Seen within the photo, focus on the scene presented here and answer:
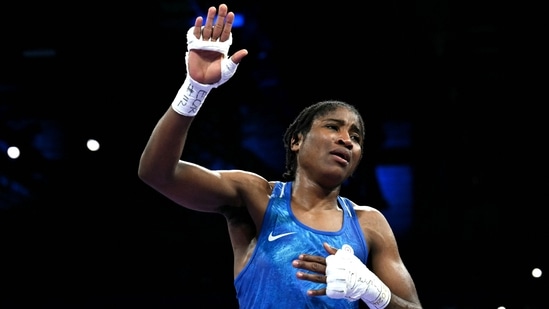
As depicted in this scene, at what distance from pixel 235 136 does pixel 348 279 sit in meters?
4.21

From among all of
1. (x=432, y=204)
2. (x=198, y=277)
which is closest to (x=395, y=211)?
(x=432, y=204)

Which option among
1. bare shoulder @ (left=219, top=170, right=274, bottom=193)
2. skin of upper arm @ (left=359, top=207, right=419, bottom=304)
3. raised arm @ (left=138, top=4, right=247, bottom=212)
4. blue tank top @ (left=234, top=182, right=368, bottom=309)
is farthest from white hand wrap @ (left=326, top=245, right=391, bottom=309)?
raised arm @ (left=138, top=4, right=247, bottom=212)

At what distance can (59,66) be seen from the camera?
19.3ft

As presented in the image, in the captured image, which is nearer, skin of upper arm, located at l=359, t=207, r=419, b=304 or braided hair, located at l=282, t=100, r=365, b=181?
skin of upper arm, located at l=359, t=207, r=419, b=304

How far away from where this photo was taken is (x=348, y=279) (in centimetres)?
232

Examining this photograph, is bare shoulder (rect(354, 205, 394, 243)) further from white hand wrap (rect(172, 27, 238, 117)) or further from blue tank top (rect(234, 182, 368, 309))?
white hand wrap (rect(172, 27, 238, 117))

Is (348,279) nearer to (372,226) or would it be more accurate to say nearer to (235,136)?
(372,226)

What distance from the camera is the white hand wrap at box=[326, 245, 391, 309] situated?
2316 millimetres

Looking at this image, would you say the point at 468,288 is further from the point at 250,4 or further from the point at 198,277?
A: the point at 250,4

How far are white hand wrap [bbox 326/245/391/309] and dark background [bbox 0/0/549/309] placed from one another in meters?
3.07

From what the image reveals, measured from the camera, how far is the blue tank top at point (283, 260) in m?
2.49

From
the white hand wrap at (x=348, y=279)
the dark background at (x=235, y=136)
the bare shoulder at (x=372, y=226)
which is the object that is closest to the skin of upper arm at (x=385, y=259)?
the bare shoulder at (x=372, y=226)

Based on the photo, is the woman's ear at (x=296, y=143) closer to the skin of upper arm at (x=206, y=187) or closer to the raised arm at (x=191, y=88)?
the skin of upper arm at (x=206, y=187)

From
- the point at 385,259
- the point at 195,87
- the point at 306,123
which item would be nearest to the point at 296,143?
the point at 306,123
